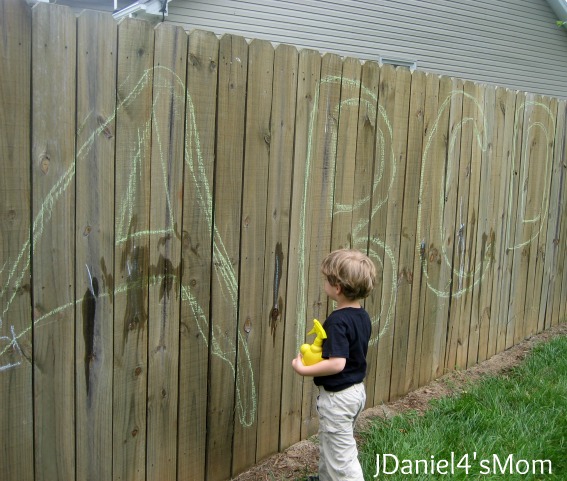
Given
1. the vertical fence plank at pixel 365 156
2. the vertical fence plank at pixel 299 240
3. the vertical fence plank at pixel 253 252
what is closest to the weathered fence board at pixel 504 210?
the vertical fence plank at pixel 365 156

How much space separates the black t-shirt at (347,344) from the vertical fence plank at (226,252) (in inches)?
20.7

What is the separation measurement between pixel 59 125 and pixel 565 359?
4.36 metres

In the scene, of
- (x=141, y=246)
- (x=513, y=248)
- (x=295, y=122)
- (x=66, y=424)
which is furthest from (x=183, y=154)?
(x=513, y=248)

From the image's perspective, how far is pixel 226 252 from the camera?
115 inches

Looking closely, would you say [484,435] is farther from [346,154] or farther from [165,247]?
[165,247]

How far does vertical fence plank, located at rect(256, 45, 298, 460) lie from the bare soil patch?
0.33ft

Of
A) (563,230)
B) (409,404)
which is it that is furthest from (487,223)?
(409,404)

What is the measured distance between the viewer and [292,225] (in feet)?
10.6

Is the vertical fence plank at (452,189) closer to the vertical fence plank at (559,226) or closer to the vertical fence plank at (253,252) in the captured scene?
the vertical fence plank at (559,226)

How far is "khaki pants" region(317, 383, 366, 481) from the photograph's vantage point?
271 cm

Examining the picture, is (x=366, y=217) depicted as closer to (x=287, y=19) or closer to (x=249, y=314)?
(x=249, y=314)

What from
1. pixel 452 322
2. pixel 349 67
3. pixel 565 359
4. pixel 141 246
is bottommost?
pixel 565 359

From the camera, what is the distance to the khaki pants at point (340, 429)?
8.91 ft

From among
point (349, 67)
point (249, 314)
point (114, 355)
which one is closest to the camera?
point (114, 355)
